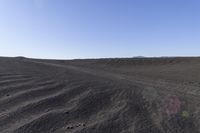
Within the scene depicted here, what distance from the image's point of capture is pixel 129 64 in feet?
87.8

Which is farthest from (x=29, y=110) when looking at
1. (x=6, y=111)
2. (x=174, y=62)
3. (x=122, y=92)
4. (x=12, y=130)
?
(x=174, y=62)

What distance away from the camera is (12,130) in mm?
5605

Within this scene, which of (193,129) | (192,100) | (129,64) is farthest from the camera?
(129,64)

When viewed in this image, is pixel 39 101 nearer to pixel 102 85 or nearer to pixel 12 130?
pixel 12 130

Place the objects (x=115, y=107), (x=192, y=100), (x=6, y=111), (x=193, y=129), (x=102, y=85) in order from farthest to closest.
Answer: (x=102, y=85) < (x=192, y=100) < (x=115, y=107) < (x=6, y=111) < (x=193, y=129)

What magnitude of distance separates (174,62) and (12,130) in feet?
76.4

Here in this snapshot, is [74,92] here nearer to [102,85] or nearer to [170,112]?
[102,85]

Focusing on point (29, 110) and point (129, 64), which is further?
point (129, 64)

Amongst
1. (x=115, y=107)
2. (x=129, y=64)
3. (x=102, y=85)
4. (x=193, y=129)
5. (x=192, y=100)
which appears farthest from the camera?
(x=129, y=64)

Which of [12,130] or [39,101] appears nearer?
[12,130]

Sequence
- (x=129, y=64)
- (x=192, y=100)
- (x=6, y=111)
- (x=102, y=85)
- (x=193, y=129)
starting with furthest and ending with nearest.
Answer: (x=129, y=64)
(x=102, y=85)
(x=192, y=100)
(x=6, y=111)
(x=193, y=129)

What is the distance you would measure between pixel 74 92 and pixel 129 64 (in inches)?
727

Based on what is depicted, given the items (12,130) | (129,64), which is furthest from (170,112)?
(129,64)

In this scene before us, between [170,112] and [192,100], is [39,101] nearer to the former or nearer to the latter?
[170,112]
